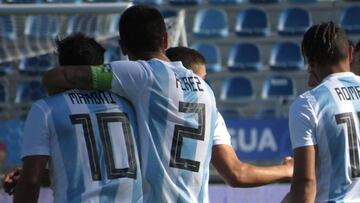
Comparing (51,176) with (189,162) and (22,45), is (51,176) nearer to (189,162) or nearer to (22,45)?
(189,162)

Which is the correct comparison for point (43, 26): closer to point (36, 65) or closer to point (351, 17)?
point (36, 65)

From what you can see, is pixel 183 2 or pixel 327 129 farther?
pixel 183 2

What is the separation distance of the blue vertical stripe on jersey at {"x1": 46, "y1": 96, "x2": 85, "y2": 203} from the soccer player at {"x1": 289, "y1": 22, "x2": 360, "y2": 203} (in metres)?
0.78

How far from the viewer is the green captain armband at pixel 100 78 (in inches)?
140

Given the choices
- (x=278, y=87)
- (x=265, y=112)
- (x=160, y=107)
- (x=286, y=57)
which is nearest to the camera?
(x=160, y=107)

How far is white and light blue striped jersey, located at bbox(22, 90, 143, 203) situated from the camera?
3.50 meters

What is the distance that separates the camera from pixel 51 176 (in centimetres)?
361

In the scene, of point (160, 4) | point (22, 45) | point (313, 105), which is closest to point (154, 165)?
point (313, 105)

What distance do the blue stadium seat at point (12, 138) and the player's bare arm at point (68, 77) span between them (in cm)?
401

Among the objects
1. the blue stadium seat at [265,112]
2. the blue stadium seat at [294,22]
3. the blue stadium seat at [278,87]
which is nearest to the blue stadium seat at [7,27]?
the blue stadium seat at [265,112]

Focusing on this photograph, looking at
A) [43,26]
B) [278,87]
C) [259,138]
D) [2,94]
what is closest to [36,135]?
[43,26]

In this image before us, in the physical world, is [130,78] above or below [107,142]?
above

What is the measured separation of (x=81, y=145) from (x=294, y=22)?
377 inches

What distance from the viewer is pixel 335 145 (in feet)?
12.1
